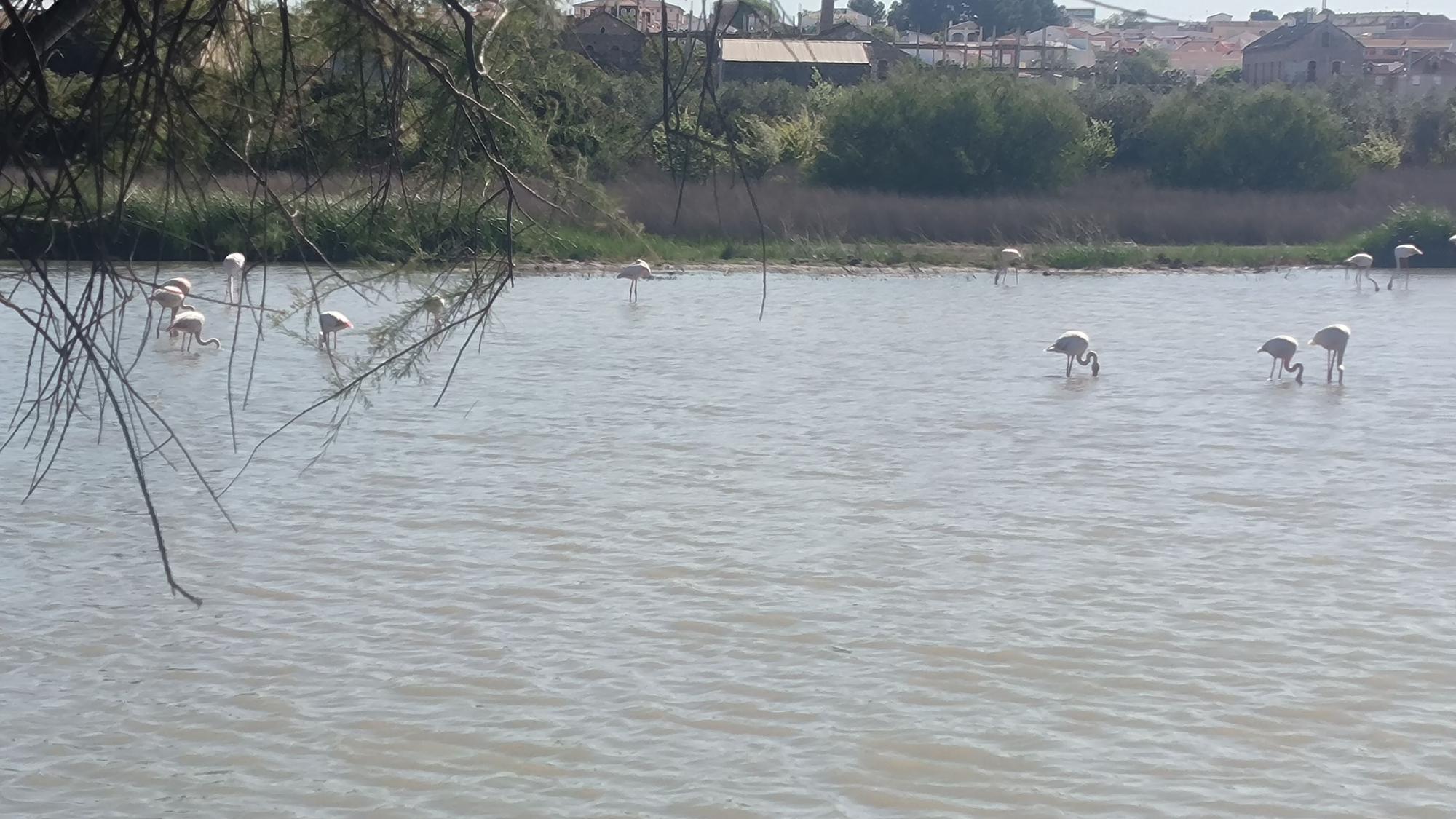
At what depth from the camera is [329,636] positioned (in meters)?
7.86

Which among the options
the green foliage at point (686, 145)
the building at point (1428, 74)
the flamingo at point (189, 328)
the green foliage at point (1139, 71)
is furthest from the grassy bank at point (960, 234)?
the building at point (1428, 74)

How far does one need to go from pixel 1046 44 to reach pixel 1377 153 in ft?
34.4

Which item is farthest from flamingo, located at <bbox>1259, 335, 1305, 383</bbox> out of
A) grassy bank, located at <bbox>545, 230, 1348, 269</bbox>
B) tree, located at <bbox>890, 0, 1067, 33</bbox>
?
tree, located at <bbox>890, 0, 1067, 33</bbox>

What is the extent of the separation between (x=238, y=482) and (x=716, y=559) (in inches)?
141

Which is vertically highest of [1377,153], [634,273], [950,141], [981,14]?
[981,14]

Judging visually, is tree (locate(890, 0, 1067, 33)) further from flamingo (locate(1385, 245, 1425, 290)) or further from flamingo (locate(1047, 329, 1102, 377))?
flamingo (locate(1047, 329, 1102, 377))

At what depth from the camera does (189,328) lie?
17.3 meters

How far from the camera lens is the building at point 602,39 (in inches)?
172

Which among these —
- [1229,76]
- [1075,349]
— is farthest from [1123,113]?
[1075,349]

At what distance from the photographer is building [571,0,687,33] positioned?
14.0ft

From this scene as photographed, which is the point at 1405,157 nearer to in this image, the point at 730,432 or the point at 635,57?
the point at 730,432

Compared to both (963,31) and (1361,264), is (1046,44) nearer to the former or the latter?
(963,31)

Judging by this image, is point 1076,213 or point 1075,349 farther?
point 1076,213

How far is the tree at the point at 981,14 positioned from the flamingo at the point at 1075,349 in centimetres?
3551
